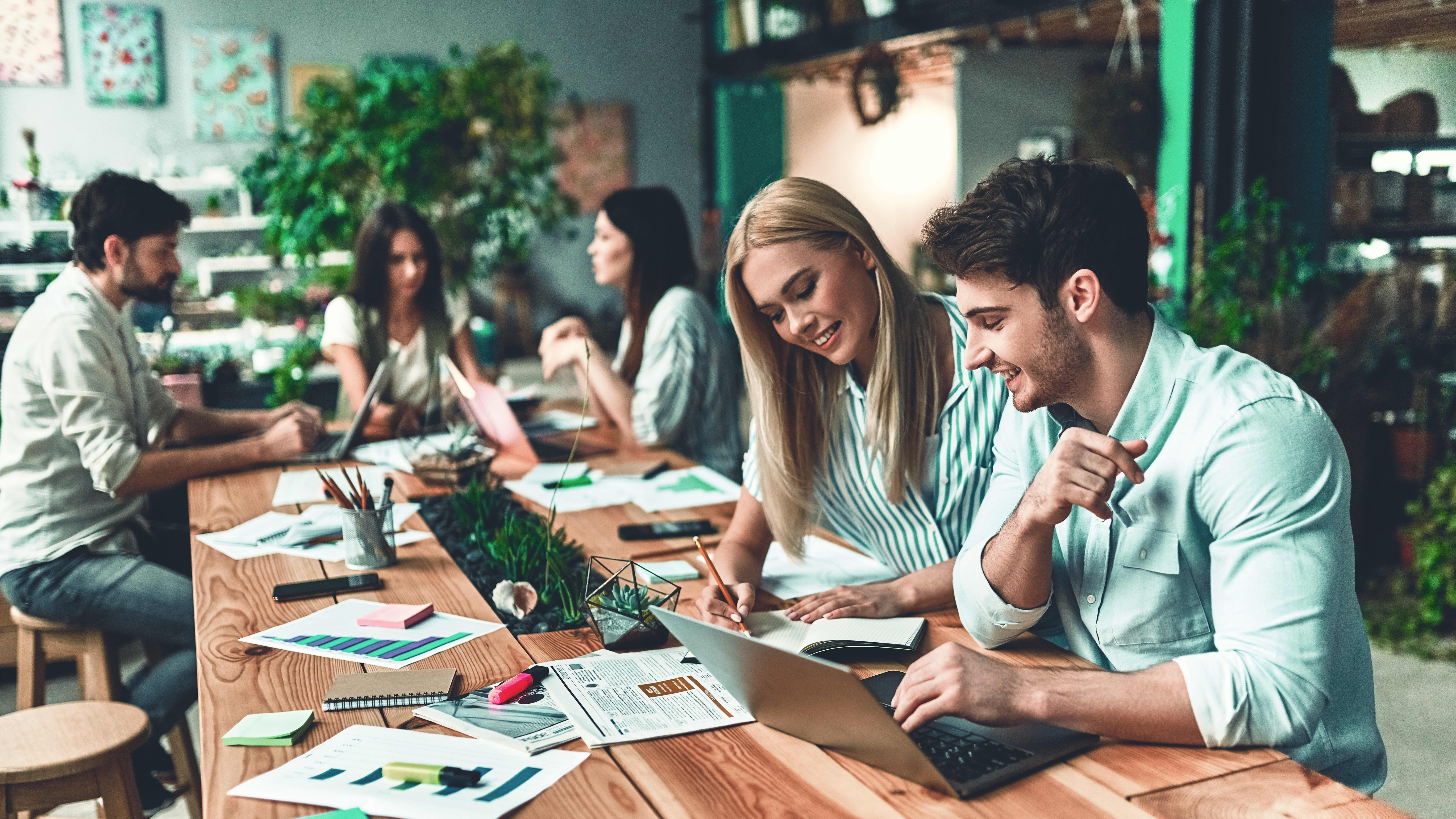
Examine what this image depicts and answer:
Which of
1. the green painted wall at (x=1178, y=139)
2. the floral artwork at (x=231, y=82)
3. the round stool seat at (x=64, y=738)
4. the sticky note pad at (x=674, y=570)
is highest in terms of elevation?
the floral artwork at (x=231, y=82)

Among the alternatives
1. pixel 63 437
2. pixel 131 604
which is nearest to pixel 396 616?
pixel 131 604

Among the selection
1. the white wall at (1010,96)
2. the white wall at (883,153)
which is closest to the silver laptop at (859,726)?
the white wall at (1010,96)

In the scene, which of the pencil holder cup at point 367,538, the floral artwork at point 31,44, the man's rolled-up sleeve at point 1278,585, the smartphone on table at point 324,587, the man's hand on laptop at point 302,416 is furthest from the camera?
the floral artwork at point 31,44

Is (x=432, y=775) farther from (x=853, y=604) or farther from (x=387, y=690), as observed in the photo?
(x=853, y=604)

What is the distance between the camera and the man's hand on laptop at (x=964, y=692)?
1.18m

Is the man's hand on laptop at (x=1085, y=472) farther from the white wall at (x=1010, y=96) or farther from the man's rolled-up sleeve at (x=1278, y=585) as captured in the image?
the white wall at (x=1010, y=96)

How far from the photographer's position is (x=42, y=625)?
2.49 metres

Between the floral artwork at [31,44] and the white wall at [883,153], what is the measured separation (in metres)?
5.82

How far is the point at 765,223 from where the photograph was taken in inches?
72.6

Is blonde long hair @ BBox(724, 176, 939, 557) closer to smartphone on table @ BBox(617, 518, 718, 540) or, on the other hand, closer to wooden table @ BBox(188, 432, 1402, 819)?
smartphone on table @ BBox(617, 518, 718, 540)

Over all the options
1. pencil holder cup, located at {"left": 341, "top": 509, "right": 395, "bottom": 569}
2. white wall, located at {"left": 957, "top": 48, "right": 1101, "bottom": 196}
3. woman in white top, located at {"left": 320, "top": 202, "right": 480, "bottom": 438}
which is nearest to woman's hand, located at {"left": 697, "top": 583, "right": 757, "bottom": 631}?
pencil holder cup, located at {"left": 341, "top": 509, "right": 395, "bottom": 569}

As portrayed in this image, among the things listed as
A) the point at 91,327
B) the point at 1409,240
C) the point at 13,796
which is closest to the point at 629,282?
the point at 91,327

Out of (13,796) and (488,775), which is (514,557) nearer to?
(488,775)

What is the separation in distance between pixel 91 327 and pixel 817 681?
225cm
